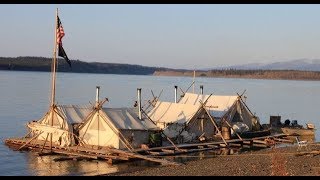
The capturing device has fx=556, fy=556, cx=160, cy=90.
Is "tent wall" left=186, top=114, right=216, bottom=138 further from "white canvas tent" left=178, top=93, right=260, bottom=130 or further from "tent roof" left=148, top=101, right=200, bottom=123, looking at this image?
"white canvas tent" left=178, top=93, right=260, bottom=130

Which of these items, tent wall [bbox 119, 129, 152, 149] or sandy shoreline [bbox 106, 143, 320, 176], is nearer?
sandy shoreline [bbox 106, 143, 320, 176]

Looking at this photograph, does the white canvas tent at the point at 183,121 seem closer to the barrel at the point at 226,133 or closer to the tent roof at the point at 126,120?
the barrel at the point at 226,133

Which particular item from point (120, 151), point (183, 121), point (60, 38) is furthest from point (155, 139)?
point (60, 38)

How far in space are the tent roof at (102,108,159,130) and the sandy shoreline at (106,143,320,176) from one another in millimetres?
5055

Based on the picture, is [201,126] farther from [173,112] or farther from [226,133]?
[173,112]

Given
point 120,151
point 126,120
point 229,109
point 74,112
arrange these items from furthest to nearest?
point 229,109
point 74,112
point 126,120
point 120,151

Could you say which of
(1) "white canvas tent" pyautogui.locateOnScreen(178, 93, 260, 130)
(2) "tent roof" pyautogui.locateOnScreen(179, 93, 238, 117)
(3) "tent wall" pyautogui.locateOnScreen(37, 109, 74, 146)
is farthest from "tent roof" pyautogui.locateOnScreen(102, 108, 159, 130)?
(1) "white canvas tent" pyautogui.locateOnScreen(178, 93, 260, 130)

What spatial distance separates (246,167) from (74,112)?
1439cm

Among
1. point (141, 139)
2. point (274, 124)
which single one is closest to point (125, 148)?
point (141, 139)

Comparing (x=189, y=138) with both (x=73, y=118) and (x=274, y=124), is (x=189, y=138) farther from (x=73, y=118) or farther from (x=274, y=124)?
(x=274, y=124)

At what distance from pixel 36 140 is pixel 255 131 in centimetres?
1680

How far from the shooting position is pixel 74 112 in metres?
35.8

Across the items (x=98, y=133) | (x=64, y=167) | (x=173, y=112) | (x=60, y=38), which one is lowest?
(x=64, y=167)

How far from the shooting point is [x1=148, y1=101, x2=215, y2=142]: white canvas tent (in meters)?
37.2
